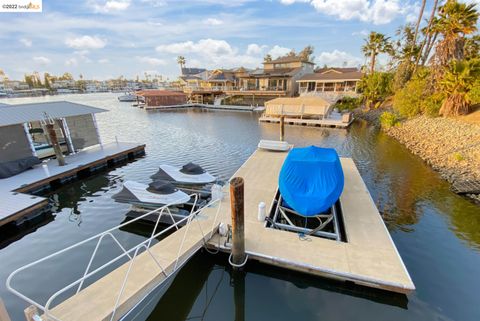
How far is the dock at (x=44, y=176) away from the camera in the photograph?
7925 mm

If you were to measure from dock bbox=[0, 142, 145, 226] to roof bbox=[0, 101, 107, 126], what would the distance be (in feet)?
8.13

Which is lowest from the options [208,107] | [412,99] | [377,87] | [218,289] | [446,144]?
[218,289]

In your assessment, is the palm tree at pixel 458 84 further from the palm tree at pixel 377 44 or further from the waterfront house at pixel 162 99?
the waterfront house at pixel 162 99

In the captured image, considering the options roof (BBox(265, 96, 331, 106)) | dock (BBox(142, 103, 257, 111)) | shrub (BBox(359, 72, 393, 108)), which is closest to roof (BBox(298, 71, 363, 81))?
shrub (BBox(359, 72, 393, 108))

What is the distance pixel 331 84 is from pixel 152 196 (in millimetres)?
37854

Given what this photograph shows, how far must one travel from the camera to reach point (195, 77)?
194 ft

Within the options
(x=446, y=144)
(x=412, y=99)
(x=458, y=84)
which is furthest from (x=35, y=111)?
(x=412, y=99)

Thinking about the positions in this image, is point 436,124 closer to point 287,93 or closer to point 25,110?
point 287,93

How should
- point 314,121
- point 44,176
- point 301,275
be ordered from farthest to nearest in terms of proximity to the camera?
point 314,121, point 44,176, point 301,275

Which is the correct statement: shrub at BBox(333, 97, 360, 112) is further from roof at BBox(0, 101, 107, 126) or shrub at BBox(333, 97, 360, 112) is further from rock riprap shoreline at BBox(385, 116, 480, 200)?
roof at BBox(0, 101, 107, 126)

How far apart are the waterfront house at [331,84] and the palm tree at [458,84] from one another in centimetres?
1721

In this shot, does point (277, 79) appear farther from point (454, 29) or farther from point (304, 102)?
point (454, 29)

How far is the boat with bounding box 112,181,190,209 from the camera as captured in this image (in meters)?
7.58

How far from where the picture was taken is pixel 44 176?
10.4 m
